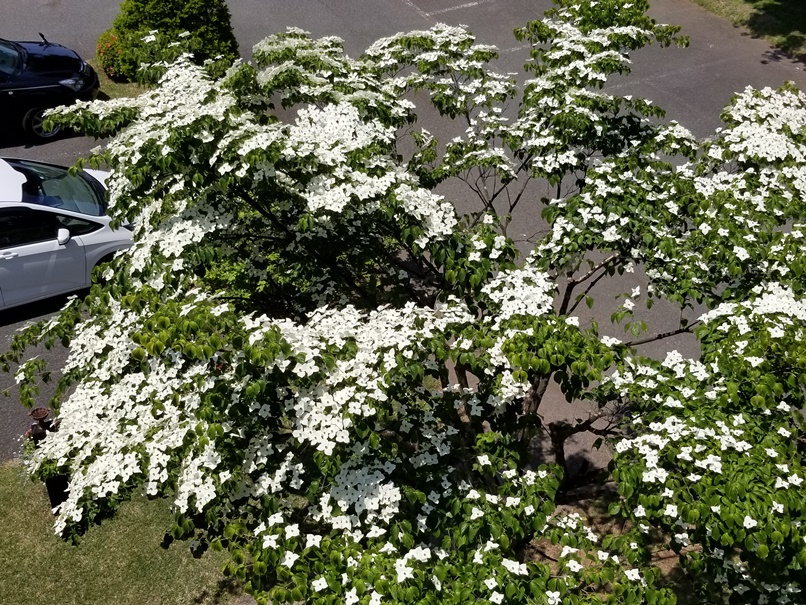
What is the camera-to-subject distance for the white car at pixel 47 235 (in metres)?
8.99

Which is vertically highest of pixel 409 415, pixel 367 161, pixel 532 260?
pixel 367 161

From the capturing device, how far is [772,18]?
680 inches

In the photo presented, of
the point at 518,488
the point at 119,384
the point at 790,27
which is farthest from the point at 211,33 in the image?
the point at 790,27

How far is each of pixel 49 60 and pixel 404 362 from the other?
11886 millimetres

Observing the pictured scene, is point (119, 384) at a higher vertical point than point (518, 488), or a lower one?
higher

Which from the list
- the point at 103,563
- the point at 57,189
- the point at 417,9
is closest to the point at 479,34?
the point at 417,9

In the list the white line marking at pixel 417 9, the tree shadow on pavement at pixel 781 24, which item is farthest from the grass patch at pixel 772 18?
the white line marking at pixel 417 9

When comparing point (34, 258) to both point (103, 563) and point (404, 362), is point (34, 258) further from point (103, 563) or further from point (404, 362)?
point (404, 362)

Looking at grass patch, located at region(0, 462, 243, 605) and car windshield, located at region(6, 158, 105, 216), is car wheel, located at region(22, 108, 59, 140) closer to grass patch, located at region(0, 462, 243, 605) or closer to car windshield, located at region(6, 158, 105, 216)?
car windshield, located at region(6, 158, 105, 216)

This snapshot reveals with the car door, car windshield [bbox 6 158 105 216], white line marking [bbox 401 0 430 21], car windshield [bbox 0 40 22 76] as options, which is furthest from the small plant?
white line marking [bbox 401 0 430 21]

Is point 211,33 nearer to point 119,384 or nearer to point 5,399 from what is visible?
point 5,399

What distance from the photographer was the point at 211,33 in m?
13.3

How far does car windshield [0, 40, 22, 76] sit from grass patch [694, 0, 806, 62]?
1586 cm

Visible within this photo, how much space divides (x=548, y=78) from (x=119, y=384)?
15.2 ft
